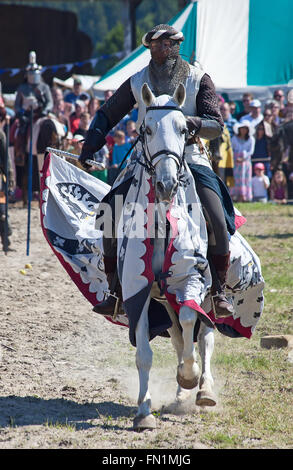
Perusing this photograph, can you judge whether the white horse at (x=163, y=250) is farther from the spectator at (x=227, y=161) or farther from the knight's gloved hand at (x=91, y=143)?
the spectator at (x=227, y=161)

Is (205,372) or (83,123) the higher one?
(83,123)

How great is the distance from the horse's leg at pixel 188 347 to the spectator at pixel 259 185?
1351 centimetres

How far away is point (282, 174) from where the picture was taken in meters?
18.8

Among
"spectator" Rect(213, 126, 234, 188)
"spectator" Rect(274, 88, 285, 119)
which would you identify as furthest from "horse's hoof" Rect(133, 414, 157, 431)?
"spectator" Rect(274, 88, 285, 119)

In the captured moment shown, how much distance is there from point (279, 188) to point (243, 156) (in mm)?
1117

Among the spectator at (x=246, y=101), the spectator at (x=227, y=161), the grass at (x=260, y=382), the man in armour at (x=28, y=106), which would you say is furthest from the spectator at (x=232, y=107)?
the grass at (x=260, y=382)

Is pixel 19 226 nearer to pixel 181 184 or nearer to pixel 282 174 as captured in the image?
pixel 282 174

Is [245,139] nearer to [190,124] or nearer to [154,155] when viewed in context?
[190,124]

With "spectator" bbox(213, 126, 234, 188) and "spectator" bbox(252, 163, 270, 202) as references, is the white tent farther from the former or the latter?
"spectator" bbox(252, 163, 270, 202)

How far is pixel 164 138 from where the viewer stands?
17.3ft

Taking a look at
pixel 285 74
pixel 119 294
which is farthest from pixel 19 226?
pixel 119 294

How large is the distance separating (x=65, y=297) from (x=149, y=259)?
4452 millimetres

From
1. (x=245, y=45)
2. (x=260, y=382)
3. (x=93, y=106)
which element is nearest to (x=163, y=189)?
(x=260, y=382)

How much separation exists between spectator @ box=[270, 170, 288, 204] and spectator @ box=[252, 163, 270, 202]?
174mm
